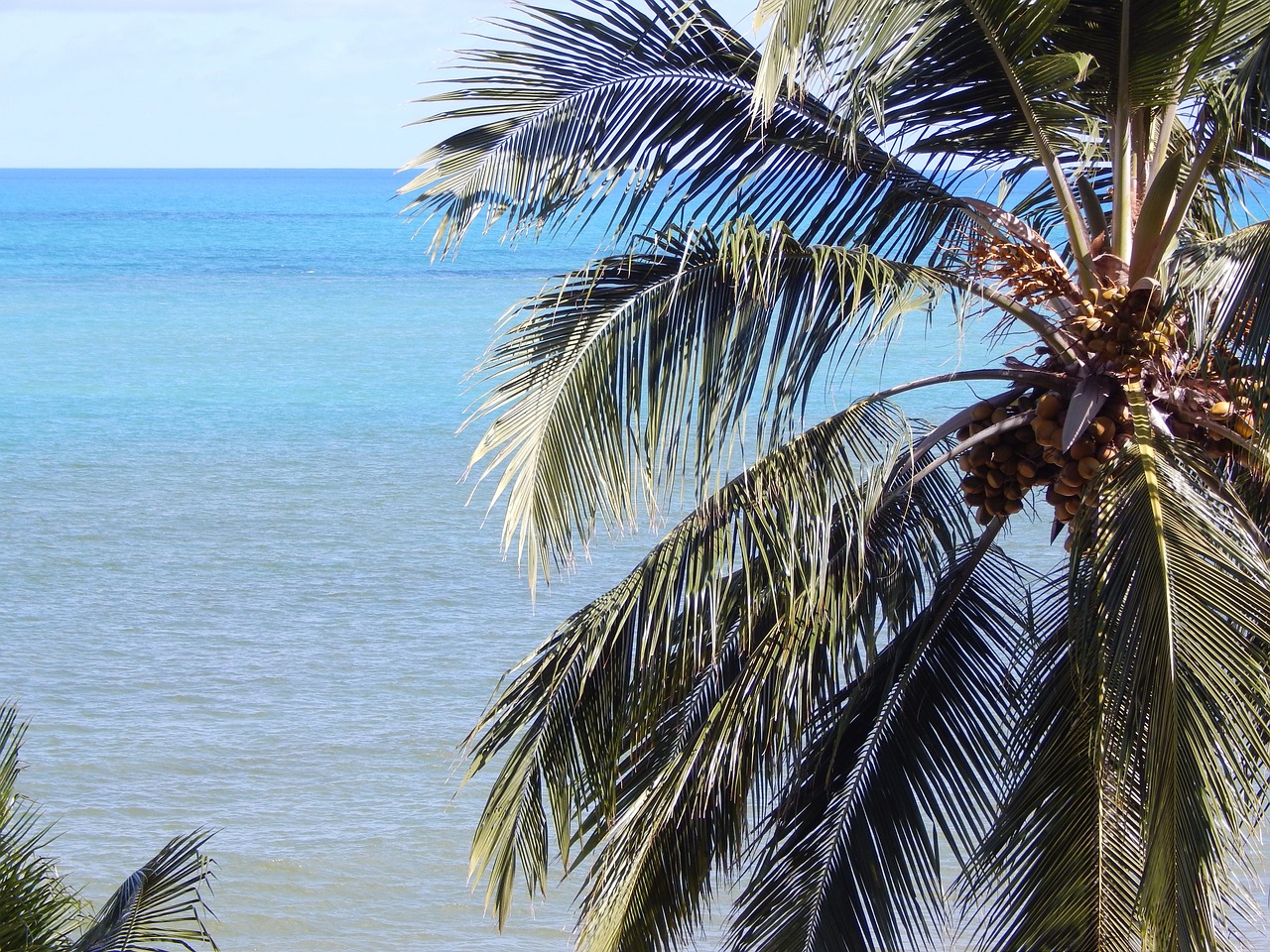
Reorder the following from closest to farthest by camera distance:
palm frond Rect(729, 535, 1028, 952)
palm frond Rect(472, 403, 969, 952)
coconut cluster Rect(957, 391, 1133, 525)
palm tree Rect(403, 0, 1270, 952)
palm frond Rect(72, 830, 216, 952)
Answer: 1. palm tree Rect(403, 0, 1270, 952)
2. palm frond Rect(72, 830, 216, 952)
3. coconut cluster Rect(957, 391, 1133, 525)
4. palm frond Rect(472, 403, 969, 952)
5. palm frond Rect(729, 535, 1028, 952)

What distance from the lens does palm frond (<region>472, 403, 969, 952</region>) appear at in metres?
4.48

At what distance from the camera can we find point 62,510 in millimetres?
18438

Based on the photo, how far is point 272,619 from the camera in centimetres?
1438

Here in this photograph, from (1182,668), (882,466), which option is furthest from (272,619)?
(1182,668)

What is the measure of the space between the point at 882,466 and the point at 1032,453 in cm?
48

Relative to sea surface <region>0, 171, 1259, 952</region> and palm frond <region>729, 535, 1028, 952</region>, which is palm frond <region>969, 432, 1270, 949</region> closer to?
palm frond <region>729, 535, 1028, 952</region>

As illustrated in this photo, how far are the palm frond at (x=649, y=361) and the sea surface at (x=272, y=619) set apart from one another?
505mm

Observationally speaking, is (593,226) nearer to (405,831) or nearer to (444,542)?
(444,542)

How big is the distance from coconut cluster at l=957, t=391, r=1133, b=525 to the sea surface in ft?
0.94

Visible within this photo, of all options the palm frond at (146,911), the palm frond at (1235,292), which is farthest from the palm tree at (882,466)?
the palm frond at (146,911)

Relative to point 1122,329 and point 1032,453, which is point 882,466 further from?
point 1122,329

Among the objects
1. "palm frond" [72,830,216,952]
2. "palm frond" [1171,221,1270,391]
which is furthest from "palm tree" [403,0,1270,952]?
"palm frond" [72,830,216,952]

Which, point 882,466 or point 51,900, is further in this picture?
point 882,466

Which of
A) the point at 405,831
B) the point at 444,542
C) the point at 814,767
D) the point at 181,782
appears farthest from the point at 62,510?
the point at 814,767
